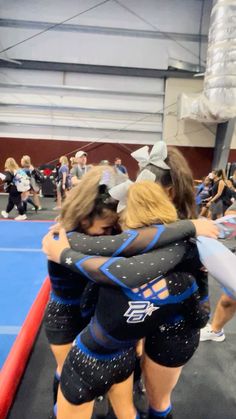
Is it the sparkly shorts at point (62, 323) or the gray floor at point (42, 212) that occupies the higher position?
the sparkly shorts at point (62, 323)

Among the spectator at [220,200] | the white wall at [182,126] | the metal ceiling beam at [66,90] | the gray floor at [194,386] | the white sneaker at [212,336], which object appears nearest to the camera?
the gray floor at [194,386]

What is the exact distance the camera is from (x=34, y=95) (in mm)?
10484

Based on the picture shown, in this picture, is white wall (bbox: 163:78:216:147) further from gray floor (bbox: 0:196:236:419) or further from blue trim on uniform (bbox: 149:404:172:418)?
blue trim on uniform (bbox: 149:404:172:418)

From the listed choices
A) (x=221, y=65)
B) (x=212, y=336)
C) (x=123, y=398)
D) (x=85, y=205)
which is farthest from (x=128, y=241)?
(x=221, y=65)

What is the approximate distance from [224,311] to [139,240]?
57.7 inches

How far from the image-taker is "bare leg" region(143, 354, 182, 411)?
49.3 inches

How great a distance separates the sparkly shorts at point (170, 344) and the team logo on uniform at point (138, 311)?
0.71 ft

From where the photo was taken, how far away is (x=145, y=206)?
1.06 m

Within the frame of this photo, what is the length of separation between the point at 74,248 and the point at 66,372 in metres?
0.44

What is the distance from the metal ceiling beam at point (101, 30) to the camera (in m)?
9.98

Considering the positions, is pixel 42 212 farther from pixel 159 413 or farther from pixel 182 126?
pixel 159 413

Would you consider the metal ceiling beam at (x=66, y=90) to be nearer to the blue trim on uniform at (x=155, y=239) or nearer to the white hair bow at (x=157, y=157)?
the white hair bow at (x=157, y=157)

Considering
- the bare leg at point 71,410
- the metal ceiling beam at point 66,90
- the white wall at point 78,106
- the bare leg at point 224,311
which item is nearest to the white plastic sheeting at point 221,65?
the white wall at point 78,106

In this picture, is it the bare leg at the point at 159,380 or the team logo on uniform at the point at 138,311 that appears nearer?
the team logo on uniform at the point at 138,311
